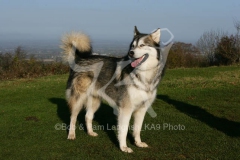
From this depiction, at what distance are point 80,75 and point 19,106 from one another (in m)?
4.24

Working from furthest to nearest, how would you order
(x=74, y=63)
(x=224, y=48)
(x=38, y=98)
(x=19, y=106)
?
(x=224, y=48) → (x=38, y=98) → (x=19, y=106) → (x=74, y=63)

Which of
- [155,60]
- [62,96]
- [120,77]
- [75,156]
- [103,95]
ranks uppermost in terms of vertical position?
[155,60]

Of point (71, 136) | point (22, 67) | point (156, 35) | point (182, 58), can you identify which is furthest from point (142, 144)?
point (182, 58)

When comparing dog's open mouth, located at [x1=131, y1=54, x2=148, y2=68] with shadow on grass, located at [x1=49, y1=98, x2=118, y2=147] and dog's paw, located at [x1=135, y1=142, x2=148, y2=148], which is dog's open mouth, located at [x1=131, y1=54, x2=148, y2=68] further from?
shadow on grass, located at [x1=49, y1=98, x2=118, y2=147]

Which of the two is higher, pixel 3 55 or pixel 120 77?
pixel 120 77

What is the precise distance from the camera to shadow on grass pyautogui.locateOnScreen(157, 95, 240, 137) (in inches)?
257

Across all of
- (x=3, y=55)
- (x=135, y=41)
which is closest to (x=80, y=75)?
(x=135, y=41)

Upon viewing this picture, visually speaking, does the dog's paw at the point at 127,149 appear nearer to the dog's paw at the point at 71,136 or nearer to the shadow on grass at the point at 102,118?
the shadow on grass at the point at 102,118

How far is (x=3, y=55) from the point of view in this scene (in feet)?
67.3

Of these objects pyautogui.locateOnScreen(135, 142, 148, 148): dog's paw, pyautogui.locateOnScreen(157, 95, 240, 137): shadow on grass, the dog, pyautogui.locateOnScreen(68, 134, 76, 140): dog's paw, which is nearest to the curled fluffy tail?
the dog

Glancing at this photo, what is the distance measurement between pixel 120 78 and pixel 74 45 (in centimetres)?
182

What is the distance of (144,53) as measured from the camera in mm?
5359

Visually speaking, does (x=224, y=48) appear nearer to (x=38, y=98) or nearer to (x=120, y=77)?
(x=38, y=98)

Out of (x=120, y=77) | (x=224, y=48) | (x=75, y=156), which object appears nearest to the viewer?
(x=75, y=156)
